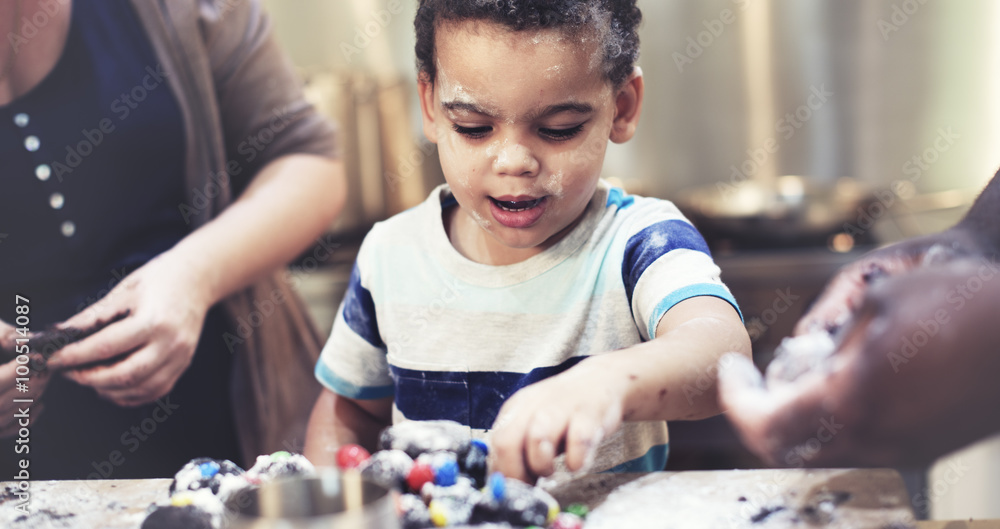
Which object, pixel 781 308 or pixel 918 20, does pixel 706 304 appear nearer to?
pixel 781 308

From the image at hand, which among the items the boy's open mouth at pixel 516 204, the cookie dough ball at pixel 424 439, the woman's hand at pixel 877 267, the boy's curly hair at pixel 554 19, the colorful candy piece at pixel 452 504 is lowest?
the colorful candy piece at pixel 452 504

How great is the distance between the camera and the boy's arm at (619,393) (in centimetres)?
69

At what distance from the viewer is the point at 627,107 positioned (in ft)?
3.32

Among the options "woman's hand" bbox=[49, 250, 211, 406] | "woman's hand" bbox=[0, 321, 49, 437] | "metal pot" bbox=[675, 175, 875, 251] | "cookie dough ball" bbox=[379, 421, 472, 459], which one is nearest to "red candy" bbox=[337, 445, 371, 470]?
"cookie dough ball" bbox=[379, 421, 472, 459]

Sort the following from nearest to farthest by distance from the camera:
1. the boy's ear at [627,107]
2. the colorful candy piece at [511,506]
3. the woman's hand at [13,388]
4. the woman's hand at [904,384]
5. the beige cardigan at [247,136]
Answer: the woman's hand at [904,384], the colorful candy piece at [511,506], the boy's ear at [627,107], the woman's hand at [13,388], the beige cardigan at [247,136]

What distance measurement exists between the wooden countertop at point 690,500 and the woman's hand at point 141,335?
0.56 meters

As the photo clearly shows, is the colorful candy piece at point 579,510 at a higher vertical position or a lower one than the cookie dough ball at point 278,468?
lower

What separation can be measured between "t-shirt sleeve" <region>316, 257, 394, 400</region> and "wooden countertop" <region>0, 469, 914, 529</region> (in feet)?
1.04

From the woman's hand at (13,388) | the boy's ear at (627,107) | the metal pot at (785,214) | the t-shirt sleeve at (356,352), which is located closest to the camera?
the boy's ear at (627,107)

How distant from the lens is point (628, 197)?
110 centimetres

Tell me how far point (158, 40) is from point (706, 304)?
3.95 feet

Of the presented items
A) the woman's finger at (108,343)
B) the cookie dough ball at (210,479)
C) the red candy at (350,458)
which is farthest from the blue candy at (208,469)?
the woman's finger at (108,343)

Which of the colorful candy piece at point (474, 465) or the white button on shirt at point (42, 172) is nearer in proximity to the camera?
the colorful candy piece at point (474, 465)

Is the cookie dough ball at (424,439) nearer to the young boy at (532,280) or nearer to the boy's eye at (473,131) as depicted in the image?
the young boy at (532,280)
